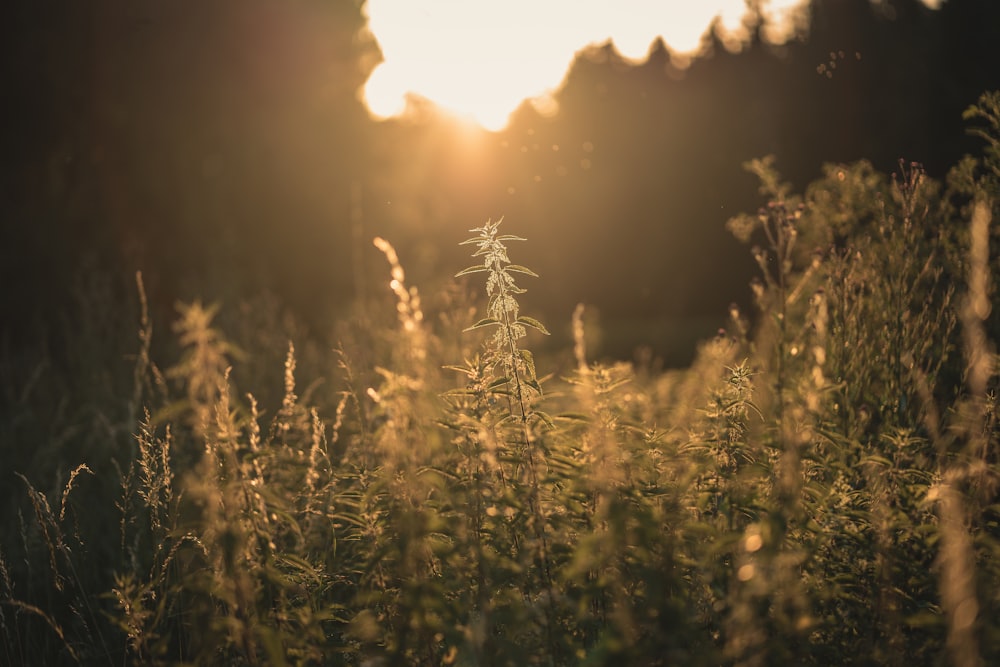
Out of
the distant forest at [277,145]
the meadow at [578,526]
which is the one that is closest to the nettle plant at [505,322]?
the meadow at [578,526]

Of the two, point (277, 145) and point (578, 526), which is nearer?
point (578, 526)

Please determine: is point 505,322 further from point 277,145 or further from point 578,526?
point 277,145

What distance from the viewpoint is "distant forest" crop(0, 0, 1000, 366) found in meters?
6.93

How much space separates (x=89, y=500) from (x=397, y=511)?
2.82m

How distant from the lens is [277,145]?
9352mm

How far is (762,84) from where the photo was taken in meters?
17.5

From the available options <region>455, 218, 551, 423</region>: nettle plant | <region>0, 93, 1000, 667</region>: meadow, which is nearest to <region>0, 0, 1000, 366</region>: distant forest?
<region>0, 93, 1000, 667</region>: meadow

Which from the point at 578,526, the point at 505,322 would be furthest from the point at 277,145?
the point at 578,526

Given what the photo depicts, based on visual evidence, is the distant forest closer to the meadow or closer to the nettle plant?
the meadow

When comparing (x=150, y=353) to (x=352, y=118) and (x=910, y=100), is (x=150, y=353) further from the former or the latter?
(x=910, y=100)

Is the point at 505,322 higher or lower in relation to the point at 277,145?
lower

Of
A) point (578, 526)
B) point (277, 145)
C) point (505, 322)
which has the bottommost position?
point (578, 526)

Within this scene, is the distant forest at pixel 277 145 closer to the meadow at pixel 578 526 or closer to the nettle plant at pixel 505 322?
the meadow at pixel 578 526

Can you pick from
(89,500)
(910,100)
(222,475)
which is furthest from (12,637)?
(910,100)
